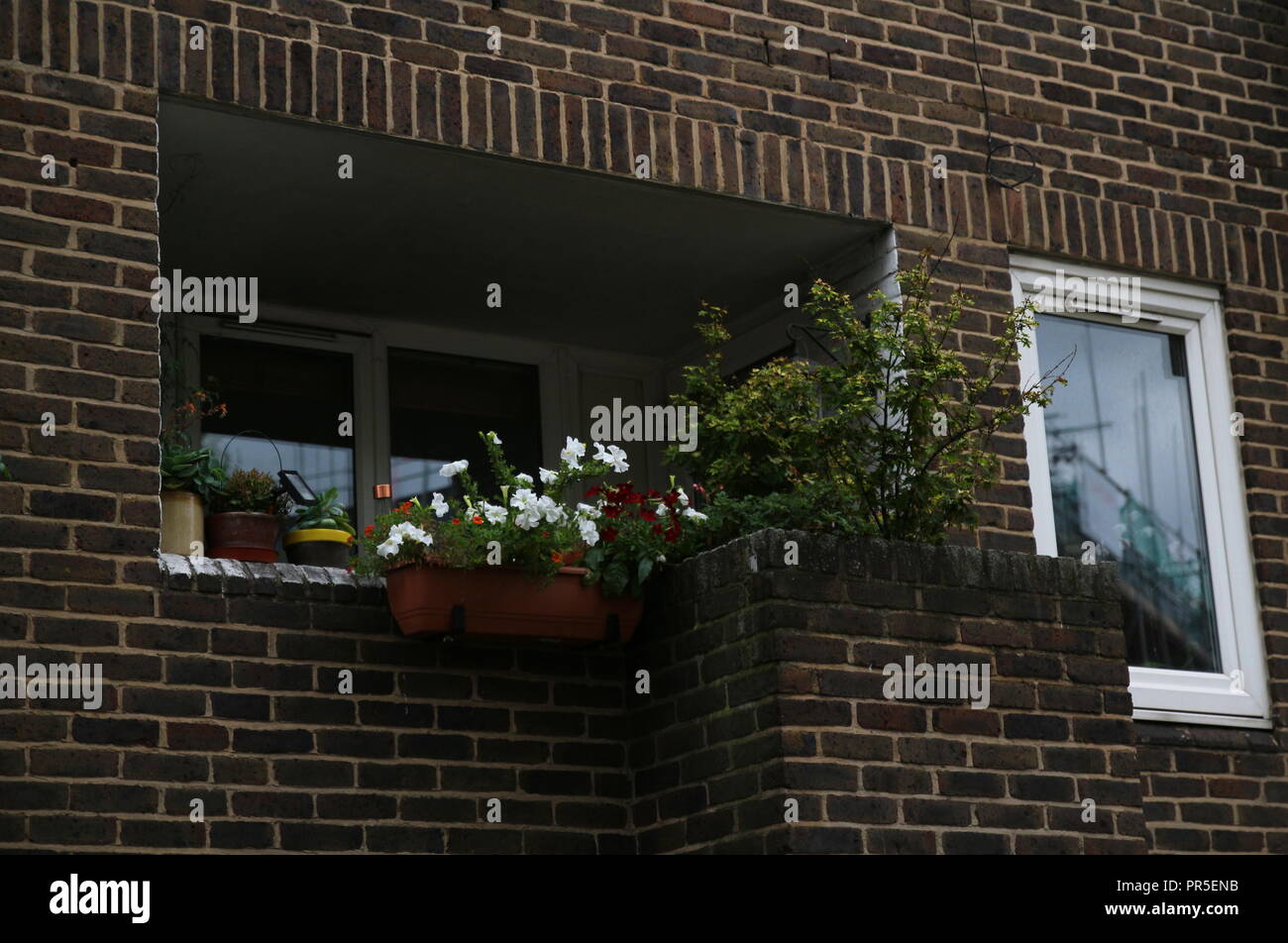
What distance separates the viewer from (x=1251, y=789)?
7.95 metres

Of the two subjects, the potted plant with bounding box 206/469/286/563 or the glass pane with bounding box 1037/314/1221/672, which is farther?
the glass pane with bounding box 1037/314/1221/672

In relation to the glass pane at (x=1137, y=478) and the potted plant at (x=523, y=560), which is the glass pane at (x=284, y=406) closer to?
the potted plant at (x=523, y=560)

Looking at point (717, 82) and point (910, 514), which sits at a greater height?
point (717, 82)

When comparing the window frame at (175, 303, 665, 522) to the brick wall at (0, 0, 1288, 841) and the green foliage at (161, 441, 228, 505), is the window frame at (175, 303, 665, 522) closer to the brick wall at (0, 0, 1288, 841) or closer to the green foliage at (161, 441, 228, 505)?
the green foliage at (161, 441, 228, 505)

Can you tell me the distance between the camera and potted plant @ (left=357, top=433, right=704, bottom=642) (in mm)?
6480

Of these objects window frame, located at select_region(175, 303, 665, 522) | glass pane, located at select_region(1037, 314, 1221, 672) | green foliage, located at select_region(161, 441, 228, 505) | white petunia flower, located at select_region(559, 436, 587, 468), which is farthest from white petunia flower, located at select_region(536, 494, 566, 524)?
glass pane, located at select_region(1037, 314, 1221, 672)

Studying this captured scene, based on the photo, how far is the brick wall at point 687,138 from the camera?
6234mm

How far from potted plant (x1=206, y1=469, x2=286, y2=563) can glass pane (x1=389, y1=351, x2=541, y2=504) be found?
1.72 metres

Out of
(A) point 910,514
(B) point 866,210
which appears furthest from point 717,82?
(A) point 910,514
